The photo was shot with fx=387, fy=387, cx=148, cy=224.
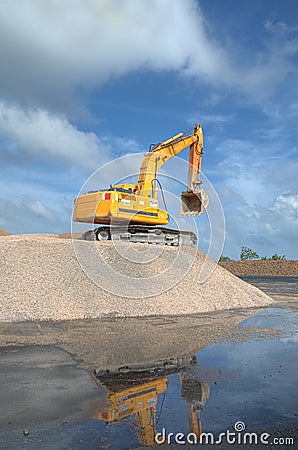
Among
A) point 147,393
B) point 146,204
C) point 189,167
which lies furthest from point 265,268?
point 147,393

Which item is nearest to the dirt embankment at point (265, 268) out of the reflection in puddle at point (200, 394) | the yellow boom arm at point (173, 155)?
the yellow boom arm at point (173, 155)

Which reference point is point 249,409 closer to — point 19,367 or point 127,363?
point 127,363

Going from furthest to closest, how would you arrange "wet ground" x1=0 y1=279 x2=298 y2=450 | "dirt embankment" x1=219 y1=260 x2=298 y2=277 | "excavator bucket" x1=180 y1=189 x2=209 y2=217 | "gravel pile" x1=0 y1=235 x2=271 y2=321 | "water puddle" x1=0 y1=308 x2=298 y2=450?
"dirt embankment" x1=219 y1=260 x2=298 y2=277 < "excavator bucket" x1=180 y1=189 x2=209 y2=217 < "gravel pile" x1=0 y1=235 x2=271 y2=321 < "wet ground" x1=0 y1=279 x2=298 y2=450 < "water puddle" x1=0 y1=308 x2=298 y2=450

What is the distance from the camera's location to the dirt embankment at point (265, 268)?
4188 cm

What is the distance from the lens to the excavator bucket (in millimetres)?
17672

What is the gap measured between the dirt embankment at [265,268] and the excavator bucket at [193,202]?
25.3 metres

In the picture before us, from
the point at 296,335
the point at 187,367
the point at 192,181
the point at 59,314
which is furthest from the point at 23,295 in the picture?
the point at 192,181

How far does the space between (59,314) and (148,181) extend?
8.88 meters

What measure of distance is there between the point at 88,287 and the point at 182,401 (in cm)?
743

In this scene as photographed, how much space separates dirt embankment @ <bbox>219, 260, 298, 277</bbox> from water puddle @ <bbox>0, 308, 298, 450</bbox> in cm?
3509

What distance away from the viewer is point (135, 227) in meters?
16.9

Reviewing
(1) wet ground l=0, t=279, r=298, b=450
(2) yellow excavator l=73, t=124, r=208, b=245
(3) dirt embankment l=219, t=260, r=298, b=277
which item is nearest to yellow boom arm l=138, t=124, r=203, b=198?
(2) yellow excavator l=73, t=124, r=208, b=245

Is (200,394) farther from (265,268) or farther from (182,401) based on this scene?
(265,268)

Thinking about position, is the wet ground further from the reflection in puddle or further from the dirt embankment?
the dirt embankment
